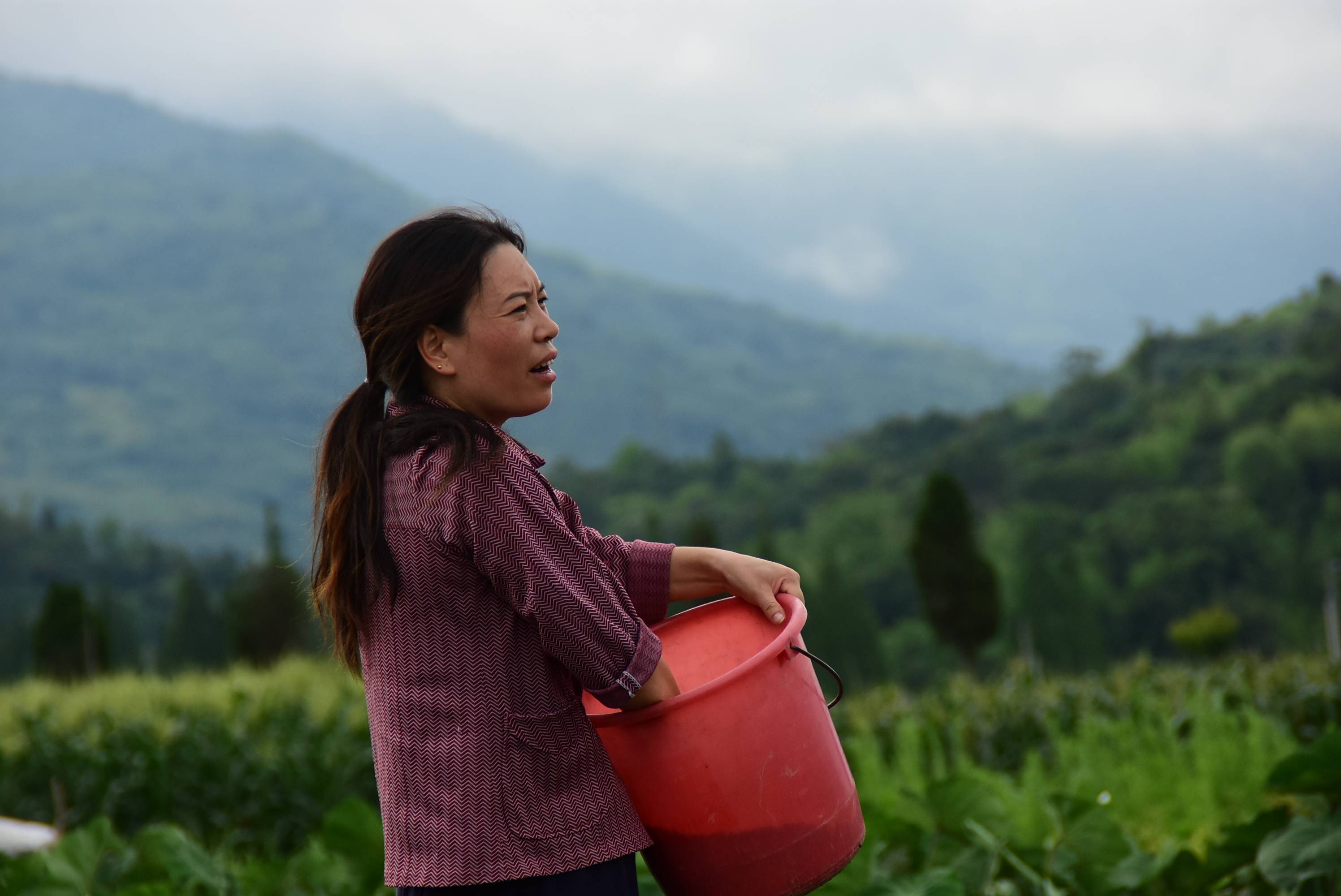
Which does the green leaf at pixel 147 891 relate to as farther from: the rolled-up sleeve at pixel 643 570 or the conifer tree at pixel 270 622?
the conifer tree at pixel 270 622

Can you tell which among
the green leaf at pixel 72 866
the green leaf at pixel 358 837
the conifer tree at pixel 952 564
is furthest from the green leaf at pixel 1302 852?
the conifer tree at pixel 952 564

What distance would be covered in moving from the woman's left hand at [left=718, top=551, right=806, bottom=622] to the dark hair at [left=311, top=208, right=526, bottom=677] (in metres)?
0.42

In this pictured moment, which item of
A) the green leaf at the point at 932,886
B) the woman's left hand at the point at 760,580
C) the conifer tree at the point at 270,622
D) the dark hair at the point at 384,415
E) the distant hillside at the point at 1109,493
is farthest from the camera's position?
the distant hillside at the point at 1109,493

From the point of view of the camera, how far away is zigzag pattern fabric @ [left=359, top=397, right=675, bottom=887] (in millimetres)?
1586

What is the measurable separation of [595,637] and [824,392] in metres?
191

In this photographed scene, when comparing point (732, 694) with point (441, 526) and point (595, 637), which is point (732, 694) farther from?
point (441, 526)

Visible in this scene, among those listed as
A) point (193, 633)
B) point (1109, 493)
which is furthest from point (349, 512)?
point (1109, 493)

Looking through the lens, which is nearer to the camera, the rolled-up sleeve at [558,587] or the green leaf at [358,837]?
the rolled-up sleeve at [558,587]

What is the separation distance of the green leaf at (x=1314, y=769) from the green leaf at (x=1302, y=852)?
7 centimetres

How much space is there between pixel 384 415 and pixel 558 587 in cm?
39

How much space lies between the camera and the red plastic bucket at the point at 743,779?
5.51 feet

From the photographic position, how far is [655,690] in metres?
1.63

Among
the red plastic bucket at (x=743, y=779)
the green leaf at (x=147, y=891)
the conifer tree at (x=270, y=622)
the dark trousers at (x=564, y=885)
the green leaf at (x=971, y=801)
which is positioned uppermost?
the red plastic bucket at (x=743, y=779)

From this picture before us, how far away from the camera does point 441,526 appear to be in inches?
63.4
